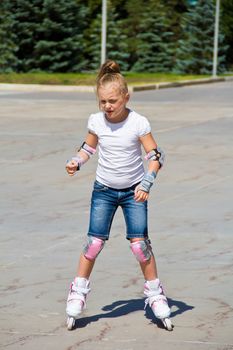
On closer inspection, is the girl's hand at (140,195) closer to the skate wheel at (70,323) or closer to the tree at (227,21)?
the skate wheel at (70,323)

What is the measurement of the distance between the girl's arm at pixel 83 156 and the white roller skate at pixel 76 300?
617mm

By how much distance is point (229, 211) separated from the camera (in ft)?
36.0

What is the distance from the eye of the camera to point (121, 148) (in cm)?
646

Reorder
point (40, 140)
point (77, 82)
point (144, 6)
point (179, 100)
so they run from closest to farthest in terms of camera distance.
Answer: point (40, 140) → point (179, 100) → point (77, 82) → point (144, 6)

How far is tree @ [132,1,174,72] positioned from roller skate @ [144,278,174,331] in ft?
185

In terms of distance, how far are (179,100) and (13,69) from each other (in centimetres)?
2291

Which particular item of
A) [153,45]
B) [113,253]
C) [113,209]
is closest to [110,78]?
[113,209]

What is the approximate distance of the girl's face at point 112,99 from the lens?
6.35 meters

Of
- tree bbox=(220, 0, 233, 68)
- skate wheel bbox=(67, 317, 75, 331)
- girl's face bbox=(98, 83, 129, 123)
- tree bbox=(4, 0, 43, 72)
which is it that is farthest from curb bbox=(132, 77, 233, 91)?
skate wheel bbox=(67, 317, 75, 331)

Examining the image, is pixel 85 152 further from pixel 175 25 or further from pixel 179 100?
pixel 175 25

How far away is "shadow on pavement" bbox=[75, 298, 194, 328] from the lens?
6613mm

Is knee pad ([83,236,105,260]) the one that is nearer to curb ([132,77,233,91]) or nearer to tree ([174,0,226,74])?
curb ([132,77,233,91])

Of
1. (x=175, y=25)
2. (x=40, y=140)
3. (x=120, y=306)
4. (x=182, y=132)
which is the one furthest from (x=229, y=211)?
(x=175, y=25)

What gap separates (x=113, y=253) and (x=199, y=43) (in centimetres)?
5479
